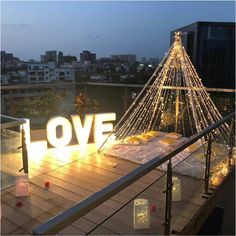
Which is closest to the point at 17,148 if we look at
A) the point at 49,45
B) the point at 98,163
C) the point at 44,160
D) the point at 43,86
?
the point at 44,160

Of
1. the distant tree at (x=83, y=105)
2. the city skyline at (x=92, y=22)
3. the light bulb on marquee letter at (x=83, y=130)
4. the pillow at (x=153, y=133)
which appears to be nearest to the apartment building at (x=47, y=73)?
the city skyline at (x=92, y=22)

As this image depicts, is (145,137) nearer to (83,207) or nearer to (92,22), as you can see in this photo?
(83,207)

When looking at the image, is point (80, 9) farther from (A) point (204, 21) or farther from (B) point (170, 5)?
(A) point (204, 21)

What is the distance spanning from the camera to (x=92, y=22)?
8.97 metres

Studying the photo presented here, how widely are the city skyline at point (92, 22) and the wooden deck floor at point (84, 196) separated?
249 centimetres

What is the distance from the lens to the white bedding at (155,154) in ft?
8.50

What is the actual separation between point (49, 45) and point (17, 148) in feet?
23.0

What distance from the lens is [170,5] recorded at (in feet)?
19.2

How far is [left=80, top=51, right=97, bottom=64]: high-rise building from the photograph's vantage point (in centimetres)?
756

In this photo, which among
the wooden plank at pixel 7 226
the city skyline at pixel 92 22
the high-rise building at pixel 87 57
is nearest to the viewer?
the wooden plank at pixel 7 226

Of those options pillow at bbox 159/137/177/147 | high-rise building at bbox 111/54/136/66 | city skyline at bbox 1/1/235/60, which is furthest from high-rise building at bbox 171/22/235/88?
pillow at bbox 159/137/177/147

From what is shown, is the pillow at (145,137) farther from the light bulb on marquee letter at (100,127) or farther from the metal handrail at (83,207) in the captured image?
the metal handrail at (83,207)

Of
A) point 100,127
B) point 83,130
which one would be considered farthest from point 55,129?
point 100,127

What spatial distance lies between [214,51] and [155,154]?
785 centimetres
